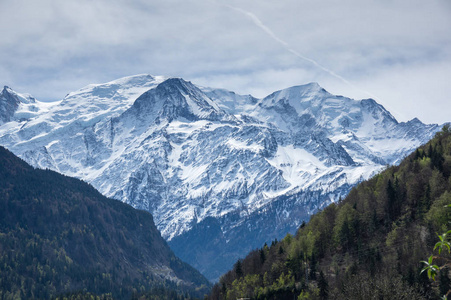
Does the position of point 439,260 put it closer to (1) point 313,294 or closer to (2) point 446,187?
(1) point 313,294

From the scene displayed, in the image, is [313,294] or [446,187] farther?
[446,187]

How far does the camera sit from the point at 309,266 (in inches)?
7544

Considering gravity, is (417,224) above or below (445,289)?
above

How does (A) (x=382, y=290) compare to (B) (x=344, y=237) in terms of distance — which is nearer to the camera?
(A) (x=382, y=290)

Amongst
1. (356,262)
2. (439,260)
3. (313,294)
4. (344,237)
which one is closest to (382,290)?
(439,260)

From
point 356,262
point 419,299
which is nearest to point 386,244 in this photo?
point 356,262

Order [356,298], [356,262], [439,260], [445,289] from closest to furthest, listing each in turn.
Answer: [356,298], [445,289], [439,260], [356,262]

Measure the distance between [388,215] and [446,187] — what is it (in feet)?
68.0

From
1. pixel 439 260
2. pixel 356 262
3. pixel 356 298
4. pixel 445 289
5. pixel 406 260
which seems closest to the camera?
pixel 356 298

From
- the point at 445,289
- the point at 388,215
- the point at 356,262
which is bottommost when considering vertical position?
the point at 445,289

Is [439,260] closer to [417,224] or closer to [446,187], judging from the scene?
[417,224]

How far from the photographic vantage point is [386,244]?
603 feet

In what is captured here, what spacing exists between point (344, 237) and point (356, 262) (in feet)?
61.1

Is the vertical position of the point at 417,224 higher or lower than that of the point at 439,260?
higher
